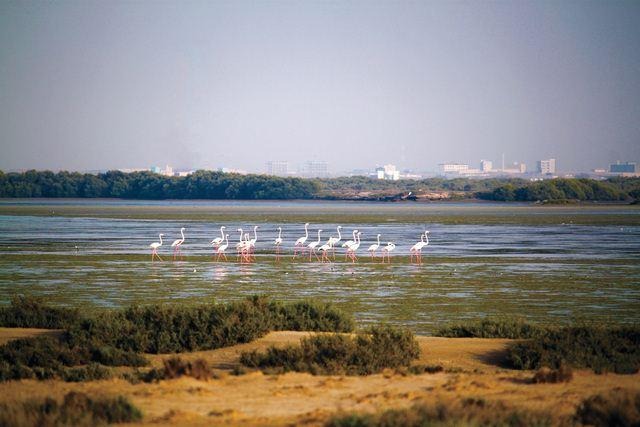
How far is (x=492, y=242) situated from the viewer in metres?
47.6

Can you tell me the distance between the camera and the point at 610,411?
10.6 m

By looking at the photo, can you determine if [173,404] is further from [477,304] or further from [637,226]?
[637,226]

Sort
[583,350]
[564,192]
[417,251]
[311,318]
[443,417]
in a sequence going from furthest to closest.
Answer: [564,192] → [417,251] → [311,318] → [583,350] → [443,417]

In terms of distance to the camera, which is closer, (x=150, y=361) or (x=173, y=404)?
(x=173, y=404)

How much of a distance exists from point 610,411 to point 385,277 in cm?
2057

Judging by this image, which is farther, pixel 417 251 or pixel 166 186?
pixel 166 186

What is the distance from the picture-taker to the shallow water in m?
23.3

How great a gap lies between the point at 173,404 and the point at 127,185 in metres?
177

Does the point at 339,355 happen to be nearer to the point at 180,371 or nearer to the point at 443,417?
the point at 180,371

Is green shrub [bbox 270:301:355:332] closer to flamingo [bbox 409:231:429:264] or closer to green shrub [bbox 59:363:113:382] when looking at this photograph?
green shrub [bbox 59:363:113:382]

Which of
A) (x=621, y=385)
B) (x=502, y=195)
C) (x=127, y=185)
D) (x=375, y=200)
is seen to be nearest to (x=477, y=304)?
(x=621, y=385)

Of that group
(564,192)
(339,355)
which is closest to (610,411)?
(339,355)

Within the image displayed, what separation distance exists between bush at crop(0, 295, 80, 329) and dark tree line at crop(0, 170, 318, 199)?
160 meters

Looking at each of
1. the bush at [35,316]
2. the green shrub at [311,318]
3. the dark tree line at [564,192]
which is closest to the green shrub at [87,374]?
the bush at [35,316]
